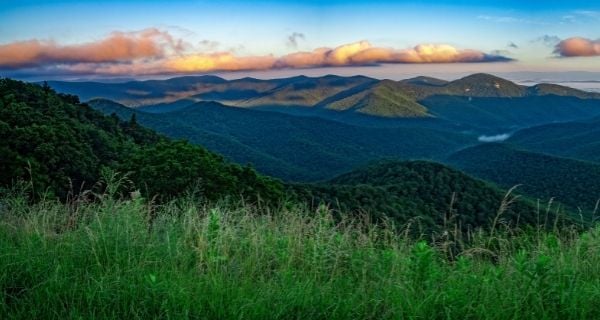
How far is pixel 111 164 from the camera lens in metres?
31.9

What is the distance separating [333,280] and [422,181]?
70293 mm

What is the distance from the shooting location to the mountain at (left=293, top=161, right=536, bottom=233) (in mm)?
48656

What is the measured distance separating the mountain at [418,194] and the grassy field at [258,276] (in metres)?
33.0

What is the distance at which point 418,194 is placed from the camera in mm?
67438

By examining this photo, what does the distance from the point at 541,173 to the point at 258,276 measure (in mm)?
124756

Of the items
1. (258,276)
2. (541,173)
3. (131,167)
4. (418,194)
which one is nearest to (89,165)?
(131,167)

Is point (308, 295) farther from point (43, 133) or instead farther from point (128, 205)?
point (43, 133)

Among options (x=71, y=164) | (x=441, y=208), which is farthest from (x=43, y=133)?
(x=441, y=208)

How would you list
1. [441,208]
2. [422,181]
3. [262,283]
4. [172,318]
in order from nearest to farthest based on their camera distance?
[172,318] → [262,283] → [441,208] → [422,181]

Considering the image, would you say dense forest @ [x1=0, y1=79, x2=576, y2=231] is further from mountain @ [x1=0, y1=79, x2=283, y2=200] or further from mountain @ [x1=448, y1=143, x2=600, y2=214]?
mountain @ [x1=448, y1=143, x2=600, y2=214]

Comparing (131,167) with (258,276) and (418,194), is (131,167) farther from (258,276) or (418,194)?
(418,194)

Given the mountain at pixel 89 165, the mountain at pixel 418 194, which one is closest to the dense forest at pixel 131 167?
the mountain at pixel 89 165

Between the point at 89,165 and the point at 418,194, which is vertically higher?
the point at 89,165

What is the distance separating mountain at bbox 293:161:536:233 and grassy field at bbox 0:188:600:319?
3304 centimetres
